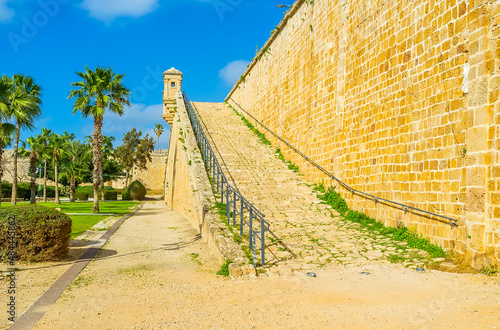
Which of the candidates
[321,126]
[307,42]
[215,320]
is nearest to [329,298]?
[215,320]

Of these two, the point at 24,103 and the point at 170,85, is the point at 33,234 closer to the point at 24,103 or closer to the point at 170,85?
the point at 24,103

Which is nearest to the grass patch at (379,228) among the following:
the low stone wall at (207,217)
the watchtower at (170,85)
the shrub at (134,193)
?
the low stone wall at (207,217)

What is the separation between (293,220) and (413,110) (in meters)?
3.65

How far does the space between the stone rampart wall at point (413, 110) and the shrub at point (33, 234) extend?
6.97 meters

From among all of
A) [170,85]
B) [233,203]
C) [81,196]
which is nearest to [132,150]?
[81,196]

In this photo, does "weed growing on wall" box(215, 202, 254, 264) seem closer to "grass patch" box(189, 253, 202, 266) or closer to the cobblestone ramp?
the cobblestone ramp

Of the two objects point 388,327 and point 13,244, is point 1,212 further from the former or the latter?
point 388,327

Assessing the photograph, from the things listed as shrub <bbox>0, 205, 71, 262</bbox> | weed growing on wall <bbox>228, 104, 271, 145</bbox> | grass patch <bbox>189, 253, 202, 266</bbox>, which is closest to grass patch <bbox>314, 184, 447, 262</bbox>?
grass patch <bbox>189, 253, 202, 266</bbox>

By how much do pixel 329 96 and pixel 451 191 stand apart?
5821 millimetres

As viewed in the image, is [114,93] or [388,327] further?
[114,93]

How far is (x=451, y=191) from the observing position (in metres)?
6.52

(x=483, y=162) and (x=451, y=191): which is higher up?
(x=483, y=162)

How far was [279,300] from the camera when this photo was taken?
16.2ft

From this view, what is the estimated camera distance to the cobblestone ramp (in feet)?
22.1
